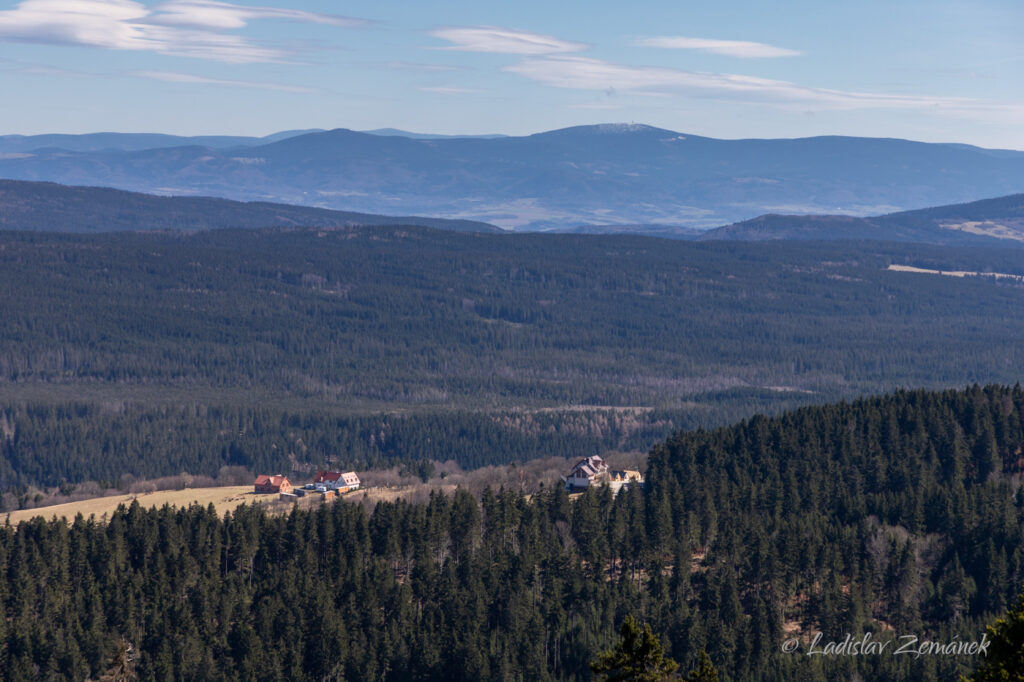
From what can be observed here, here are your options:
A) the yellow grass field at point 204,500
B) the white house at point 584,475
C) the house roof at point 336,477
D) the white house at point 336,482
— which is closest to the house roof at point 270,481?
the yellow grass field at point 204,500

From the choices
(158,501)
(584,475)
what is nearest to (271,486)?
(158,501)

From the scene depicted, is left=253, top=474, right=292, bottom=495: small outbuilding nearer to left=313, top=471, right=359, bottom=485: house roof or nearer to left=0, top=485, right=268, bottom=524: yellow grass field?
left=0, top=485, right=268, bottom=524: yellow grass field

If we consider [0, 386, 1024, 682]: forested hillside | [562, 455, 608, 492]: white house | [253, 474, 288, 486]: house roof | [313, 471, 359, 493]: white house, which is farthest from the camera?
[253, 474, 288, 486]: house roof

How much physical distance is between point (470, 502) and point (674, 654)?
24.2 meters

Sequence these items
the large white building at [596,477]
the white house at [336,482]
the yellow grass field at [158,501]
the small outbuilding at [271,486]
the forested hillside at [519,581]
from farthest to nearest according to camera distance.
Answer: the white house at [336,482], the small outbuilding at [271,486], the large white building at [596,477], the yellow grass field at [158,501], the forested hillside at [519,581]

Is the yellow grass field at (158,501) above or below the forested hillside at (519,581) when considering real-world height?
below

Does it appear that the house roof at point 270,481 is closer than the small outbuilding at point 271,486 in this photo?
No

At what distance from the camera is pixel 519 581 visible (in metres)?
105

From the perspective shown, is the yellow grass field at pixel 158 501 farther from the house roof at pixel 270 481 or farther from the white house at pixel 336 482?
the white house at pixel 336 482

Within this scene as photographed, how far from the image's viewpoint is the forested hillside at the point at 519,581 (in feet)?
318

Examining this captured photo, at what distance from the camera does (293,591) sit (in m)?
103

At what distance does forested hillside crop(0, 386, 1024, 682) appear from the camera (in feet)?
318

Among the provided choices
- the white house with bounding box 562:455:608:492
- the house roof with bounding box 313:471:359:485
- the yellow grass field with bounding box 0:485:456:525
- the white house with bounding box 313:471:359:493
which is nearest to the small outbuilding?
the yellow grass field with bounding box 0:485:456:525

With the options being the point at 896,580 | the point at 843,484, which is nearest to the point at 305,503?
the point at 843,484
